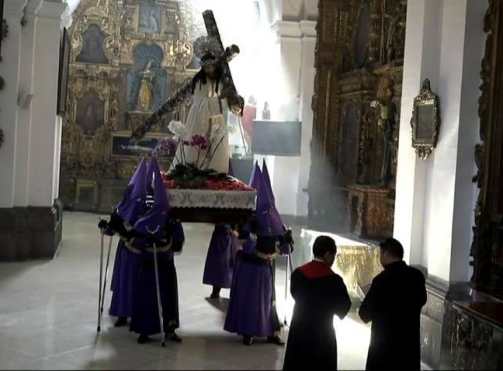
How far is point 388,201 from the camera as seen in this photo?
10859mm

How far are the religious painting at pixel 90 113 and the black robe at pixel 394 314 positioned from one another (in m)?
15.5

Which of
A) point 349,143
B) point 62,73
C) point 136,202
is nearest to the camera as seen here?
point 136,202

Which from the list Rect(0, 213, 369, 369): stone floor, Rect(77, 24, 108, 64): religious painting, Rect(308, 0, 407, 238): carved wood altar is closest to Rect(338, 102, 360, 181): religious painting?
Rect(308, 0, 407, 238): carved wood altar

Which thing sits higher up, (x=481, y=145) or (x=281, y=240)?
(x=481, y=145)

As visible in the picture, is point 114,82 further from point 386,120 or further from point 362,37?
point 386,120

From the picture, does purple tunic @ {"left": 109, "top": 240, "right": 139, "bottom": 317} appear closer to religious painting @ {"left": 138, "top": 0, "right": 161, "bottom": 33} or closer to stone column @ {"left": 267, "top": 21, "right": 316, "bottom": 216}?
stone column @ {"left": 267, "top": 21, "right": 316, "bottom": 216}

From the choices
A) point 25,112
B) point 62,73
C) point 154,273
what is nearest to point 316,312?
point 154,273

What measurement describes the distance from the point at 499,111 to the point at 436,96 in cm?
83

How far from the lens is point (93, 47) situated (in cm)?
1956

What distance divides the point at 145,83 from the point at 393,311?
1570 centimetres

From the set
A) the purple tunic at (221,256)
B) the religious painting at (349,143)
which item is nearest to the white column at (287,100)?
the religious painting at (349,143)

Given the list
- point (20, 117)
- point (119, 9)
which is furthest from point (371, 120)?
point (119, 9)

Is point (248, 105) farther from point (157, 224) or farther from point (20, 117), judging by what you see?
point (157, 224)

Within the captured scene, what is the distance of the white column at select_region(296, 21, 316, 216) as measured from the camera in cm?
1482
